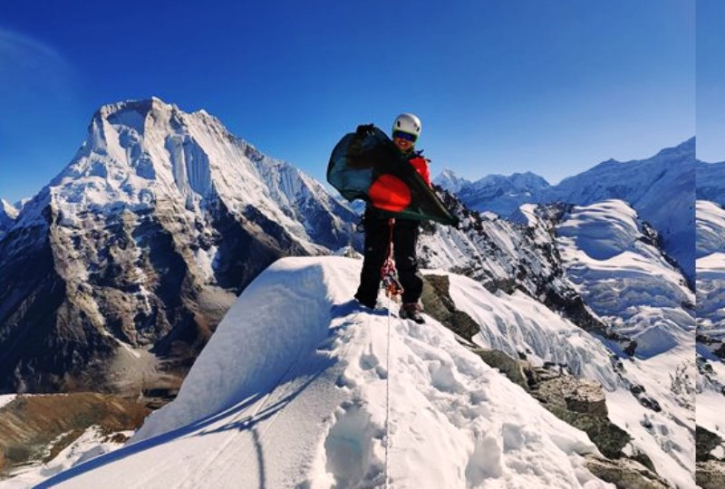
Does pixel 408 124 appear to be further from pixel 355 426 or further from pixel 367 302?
pixel 355 426

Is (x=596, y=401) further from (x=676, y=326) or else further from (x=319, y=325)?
(x=676, y=326)

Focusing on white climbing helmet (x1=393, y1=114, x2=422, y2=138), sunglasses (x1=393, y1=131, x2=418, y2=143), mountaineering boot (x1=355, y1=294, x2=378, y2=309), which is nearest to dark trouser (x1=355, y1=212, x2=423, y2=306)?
mountaineering boot (x1=355, y1=294, x2=378, y2=309)

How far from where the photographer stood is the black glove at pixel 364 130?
375 inches

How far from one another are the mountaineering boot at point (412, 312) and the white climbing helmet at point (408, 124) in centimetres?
356

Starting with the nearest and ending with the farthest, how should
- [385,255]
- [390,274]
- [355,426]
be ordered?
1. [355,426]
2. [385,255]
3. [390,274]

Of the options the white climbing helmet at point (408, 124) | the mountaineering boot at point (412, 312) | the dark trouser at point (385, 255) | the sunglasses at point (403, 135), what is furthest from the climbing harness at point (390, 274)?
the white climbing helmet at point (408, 124)

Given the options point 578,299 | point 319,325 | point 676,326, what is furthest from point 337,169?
point 676,326

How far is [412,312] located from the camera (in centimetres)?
1012

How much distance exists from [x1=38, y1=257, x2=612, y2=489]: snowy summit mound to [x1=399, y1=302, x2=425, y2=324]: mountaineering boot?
0.46 m

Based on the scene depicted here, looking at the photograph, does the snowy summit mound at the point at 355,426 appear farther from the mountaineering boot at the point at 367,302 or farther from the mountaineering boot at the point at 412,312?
the mountaineering boot at the point at 412,312

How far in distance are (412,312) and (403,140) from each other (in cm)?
359

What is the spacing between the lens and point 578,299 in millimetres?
178000

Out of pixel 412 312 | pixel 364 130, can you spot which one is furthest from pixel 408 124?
pixel 412 312

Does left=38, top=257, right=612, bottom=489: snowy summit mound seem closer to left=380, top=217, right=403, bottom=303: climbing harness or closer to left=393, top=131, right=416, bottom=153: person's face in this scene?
left=380, top=217, right=403, bottom=303: climbing harness
